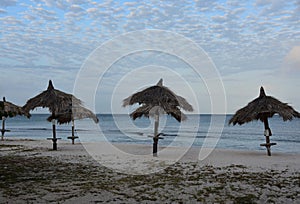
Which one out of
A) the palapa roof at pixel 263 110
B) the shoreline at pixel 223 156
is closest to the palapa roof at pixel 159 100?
the shoreline at pixel 223 156

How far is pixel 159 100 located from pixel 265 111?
13.5ft

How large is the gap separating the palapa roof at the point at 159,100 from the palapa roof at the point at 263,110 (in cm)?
250

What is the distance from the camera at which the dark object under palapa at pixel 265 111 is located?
12.4 m

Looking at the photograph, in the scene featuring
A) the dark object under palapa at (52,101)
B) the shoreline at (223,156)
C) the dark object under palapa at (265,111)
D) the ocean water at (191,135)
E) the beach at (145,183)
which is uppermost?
the dark object under palapa at (52,101)

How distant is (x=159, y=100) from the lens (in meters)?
11.8

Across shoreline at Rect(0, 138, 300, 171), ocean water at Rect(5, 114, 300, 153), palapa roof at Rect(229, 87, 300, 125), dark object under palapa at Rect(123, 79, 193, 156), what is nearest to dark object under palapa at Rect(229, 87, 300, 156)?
palapa roof at Rect(229, 87, 300, 125)

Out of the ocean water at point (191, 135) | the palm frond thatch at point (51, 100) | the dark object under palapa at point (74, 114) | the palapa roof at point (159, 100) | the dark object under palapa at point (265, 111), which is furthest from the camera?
the ocean water at point (191, 135)

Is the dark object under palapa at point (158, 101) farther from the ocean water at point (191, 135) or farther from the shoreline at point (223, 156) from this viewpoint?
the shoreline at point (223, 156)

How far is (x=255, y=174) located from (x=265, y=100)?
542 centimetres

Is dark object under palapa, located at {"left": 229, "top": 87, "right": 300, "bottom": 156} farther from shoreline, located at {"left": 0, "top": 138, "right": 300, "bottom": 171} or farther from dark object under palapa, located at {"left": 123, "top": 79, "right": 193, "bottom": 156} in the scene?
dark object under palapa, located at {"left": 123, "top": 79, "right": 193, "bottom": 156}

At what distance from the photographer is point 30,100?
14.3 meters

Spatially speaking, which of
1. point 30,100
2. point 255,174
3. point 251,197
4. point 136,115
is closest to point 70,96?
point 30,100

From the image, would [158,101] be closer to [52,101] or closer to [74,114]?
[52,101]

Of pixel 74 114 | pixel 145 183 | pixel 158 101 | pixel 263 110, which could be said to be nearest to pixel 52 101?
pixel 74 114
